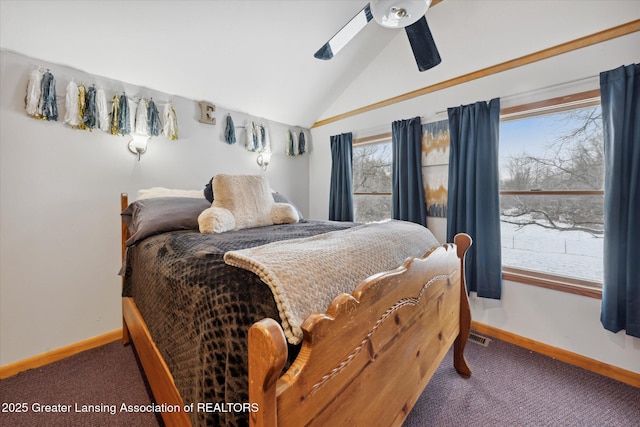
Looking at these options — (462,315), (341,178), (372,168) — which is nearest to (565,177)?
(462,315)

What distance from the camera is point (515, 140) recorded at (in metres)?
2.07

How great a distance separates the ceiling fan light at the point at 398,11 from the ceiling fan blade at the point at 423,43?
0.14 meters

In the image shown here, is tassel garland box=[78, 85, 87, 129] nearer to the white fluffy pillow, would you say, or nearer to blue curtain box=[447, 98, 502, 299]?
the white fluffy pillow

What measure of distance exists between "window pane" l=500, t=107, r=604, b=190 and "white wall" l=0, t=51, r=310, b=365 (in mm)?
2953

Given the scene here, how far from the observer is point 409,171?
2.52 meters

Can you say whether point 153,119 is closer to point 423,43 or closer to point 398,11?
point 398,11

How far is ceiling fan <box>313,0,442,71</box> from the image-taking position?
1382 millimetres

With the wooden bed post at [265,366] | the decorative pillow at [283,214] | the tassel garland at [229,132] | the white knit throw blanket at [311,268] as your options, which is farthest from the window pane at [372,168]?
the wooden bed post at [265,366]

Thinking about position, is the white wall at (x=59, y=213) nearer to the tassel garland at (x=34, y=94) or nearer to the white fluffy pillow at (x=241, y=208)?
the tassel garland at (x=34, y=94)

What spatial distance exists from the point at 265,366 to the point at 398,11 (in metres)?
1.77

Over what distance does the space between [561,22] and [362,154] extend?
6.24ft

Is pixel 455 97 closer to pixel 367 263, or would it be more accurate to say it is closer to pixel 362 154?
pixel 362 154

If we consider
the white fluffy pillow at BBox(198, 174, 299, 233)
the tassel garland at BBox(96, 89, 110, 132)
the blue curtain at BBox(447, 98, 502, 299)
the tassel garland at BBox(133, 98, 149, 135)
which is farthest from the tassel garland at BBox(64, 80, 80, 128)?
the blue curtain at BBox(447, 98, 502, 299)

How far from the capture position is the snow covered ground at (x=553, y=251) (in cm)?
178
